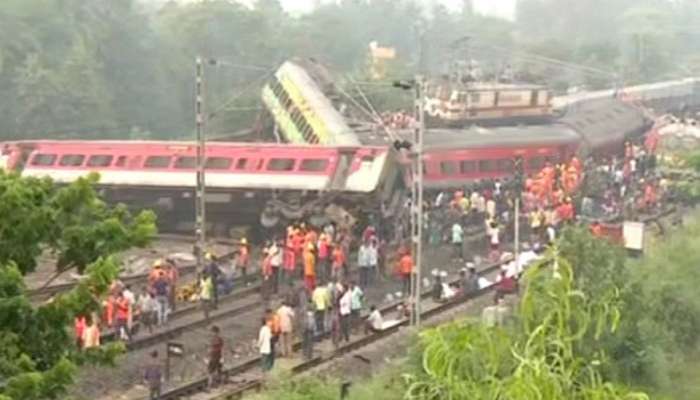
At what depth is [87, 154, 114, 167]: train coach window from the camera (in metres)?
27.9

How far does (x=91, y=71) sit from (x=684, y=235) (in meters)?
25.5

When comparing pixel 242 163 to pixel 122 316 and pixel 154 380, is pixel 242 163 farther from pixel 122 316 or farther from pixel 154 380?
pixel 154 380

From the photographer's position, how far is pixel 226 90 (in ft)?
169

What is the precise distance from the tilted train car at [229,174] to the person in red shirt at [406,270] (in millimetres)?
3119

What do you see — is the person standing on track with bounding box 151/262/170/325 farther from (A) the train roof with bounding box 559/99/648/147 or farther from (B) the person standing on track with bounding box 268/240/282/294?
(A) the train roof with bounding box 559/99/648/147

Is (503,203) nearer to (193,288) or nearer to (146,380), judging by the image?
(193,288)

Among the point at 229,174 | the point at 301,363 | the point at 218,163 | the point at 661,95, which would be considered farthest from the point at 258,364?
the point at 661,95

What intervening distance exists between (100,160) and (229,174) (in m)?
3.35

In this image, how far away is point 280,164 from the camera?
26.1 meters

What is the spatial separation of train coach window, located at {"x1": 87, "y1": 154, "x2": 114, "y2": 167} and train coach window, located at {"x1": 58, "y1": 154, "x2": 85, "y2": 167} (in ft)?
0.73

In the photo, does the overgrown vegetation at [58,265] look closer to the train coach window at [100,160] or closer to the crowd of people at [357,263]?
the crowd of people at [357,263]

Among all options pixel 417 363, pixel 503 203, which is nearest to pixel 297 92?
pixel 503 203

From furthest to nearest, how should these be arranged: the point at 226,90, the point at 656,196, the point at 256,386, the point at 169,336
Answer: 1. the point at 226,90
2. the point at 656,196
3. the point at 169,336
4. the point at 256,386

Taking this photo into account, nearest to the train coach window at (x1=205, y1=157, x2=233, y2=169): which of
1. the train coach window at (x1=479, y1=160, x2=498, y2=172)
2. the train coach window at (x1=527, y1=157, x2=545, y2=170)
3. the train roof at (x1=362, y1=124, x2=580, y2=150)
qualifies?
the train roof at (x1=362, y1=124, x2=580, y2=150)
